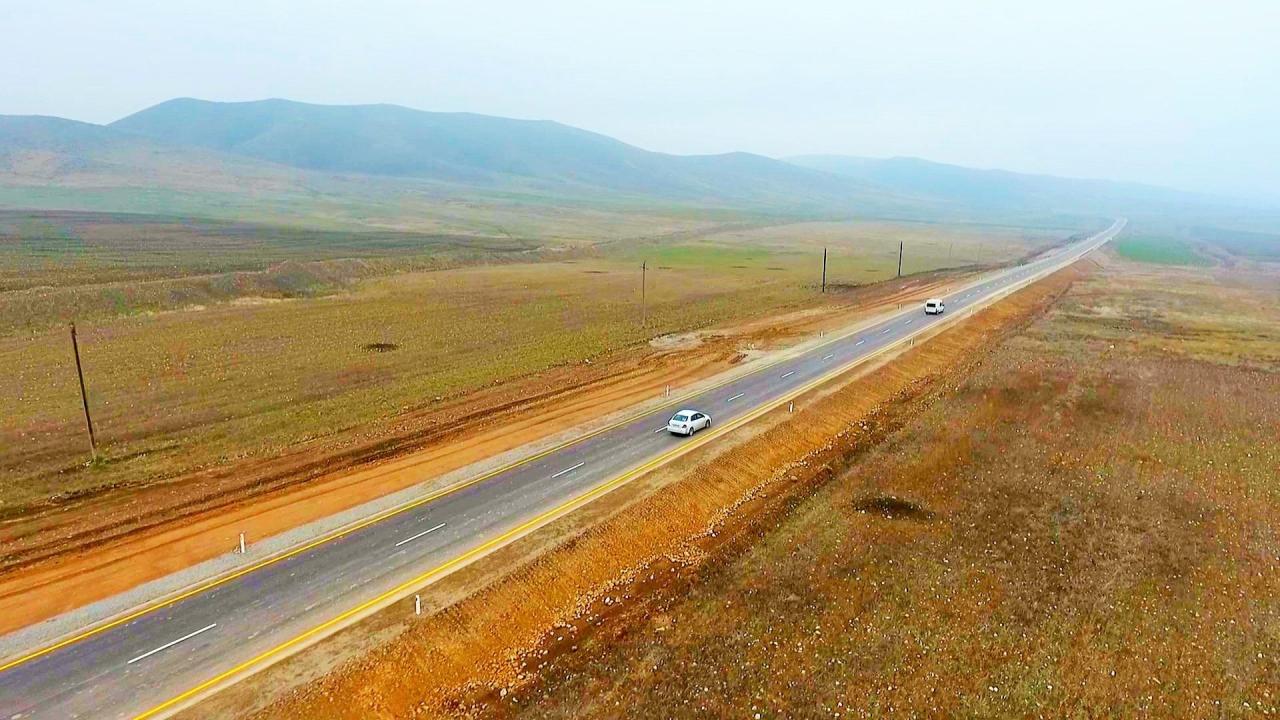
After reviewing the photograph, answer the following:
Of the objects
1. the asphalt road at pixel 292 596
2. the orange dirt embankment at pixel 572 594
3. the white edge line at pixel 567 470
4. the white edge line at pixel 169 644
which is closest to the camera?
the asphalt road at pixel 292 596

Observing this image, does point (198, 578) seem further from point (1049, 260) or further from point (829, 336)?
point (1049, 260)

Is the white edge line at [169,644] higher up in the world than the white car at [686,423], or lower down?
lower down

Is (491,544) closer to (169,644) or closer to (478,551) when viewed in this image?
(478,551)

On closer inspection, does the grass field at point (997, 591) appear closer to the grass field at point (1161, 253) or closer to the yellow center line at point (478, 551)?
the yellow center line at point (478, 551)

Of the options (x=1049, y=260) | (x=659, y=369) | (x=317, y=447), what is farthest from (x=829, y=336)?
(x=1049, y=260)

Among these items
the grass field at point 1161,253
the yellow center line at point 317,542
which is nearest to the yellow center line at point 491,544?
the yellow center line at point 317,542

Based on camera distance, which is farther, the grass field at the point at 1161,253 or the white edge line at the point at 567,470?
the grass field at the point at 1161,253
